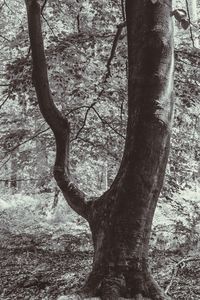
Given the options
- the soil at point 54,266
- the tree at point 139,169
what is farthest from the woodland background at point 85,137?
the tree at point 139,169

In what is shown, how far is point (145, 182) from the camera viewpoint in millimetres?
3182

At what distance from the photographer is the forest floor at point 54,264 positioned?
4.35 meters

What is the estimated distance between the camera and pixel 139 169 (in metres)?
3.19

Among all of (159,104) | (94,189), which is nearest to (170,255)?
(94,189)

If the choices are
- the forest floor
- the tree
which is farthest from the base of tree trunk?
the forest floor

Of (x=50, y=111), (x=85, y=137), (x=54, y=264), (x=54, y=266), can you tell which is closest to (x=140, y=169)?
(x=50, y=111)

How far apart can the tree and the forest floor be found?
885 millimetres

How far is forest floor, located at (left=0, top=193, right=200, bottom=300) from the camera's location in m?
4.35

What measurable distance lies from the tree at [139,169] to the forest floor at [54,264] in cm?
88

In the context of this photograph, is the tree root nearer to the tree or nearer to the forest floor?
the tree

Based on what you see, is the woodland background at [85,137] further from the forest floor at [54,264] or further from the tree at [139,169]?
the tree at [139,169]

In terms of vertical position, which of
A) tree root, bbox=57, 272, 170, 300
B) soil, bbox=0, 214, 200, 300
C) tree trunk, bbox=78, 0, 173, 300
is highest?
tree trunk, bbox=78, 0, 173, 300

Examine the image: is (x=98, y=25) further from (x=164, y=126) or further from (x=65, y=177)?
(x=164, y=126)

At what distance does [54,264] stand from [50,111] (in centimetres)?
278
